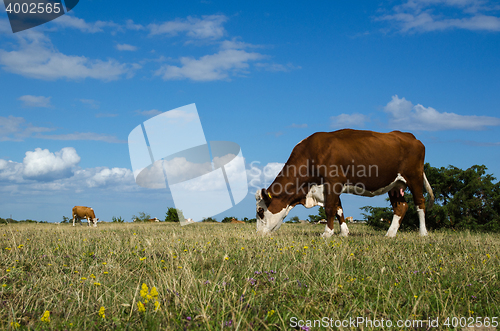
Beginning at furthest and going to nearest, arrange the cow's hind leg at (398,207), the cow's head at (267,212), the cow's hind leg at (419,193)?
the cow's hind leg at (419,193), the cow's hind leg at (398,207), the cow's head at (267,212)

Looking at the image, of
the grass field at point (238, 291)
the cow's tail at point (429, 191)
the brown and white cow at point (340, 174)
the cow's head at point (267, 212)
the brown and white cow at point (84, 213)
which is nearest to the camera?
the grass field at point (238, 291)

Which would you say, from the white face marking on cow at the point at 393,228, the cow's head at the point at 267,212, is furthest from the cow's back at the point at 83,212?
the white face marking on cow at the point at 393,228

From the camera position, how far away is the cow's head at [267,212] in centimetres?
925

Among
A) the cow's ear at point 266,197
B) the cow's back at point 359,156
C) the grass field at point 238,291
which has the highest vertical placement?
the cow's back at point 359,156

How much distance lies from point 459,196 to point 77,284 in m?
12.9

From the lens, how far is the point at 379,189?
30.9 ft

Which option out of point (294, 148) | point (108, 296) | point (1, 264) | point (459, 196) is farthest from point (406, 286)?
point (459, 196)

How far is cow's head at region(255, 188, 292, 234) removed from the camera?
925 centimetres

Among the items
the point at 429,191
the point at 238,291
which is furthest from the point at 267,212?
the point at 238,291

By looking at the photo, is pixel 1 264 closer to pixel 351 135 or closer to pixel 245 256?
pixel 245 256

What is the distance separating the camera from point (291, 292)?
3.25 metres

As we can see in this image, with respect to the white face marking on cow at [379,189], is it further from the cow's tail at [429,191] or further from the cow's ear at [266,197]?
the cow's ear at [266,197]

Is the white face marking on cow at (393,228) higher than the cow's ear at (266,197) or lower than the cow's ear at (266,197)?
lower

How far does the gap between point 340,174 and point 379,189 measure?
1.52m
